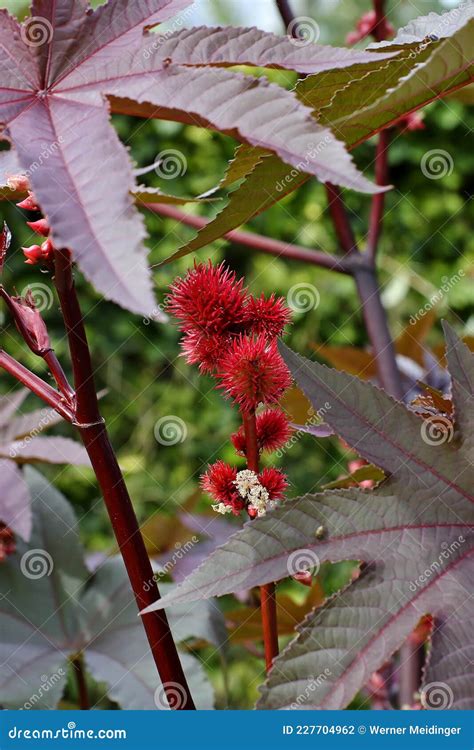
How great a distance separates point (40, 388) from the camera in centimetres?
59

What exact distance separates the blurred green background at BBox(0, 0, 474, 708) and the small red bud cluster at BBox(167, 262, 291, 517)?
2139mm

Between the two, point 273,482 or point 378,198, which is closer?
point 273,482

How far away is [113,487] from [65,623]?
513 millimetres

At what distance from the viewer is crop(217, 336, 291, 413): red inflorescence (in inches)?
22.2

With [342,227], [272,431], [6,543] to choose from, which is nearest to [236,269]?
[342,227]

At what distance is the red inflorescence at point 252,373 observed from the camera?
564 millimetres

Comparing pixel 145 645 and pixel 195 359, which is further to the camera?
pixel 145 645

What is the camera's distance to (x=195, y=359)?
23.8 inches

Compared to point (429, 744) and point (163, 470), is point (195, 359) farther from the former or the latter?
point (163, 470)

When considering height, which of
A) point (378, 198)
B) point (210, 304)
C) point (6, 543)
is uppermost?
point (378, 198)

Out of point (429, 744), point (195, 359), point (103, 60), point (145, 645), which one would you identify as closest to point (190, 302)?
point (195, 359)

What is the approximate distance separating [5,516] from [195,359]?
1.32ft

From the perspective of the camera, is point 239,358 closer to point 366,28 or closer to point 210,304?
point 210,304

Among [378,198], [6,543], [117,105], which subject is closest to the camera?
[117,105]
